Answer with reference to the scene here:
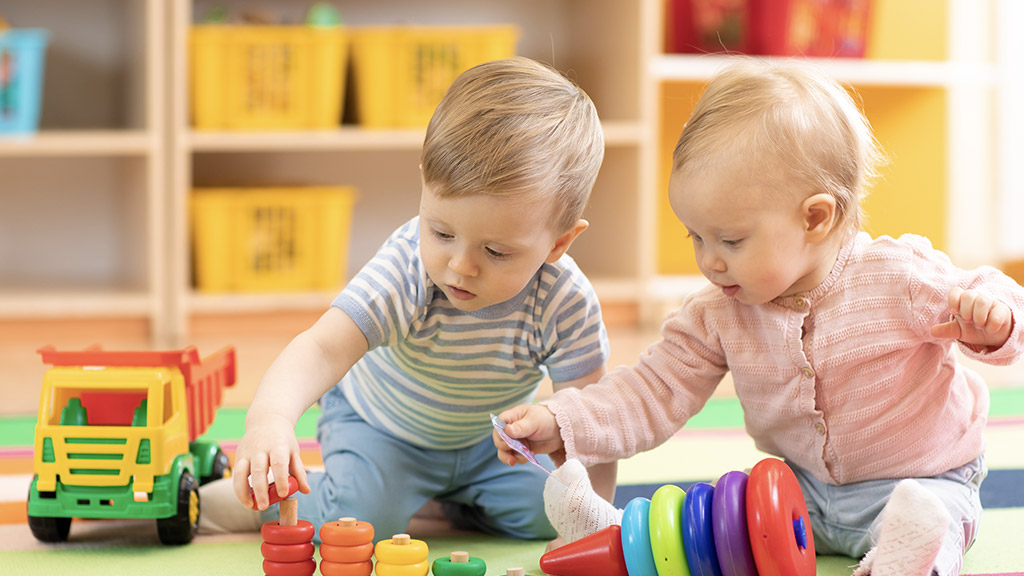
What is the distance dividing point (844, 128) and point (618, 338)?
113 centimetres

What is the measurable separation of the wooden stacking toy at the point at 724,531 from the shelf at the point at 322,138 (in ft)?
4.23

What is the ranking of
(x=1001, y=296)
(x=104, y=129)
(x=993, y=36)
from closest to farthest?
(x=1001, y=296), (x=104, y=129), (x=993, y=36)

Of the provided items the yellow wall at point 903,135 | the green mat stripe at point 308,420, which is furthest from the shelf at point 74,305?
the yellow wall at point 903,135

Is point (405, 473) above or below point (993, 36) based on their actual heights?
below

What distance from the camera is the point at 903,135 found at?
247 cm

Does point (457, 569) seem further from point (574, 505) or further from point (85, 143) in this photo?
point (85, 143)

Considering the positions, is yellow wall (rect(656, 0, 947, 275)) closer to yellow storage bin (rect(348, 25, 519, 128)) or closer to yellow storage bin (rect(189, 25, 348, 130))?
yellow storage bin (rect(348, 25, 519, 128))

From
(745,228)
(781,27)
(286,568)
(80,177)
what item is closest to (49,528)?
(286,568)

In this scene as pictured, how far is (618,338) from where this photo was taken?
196 cm

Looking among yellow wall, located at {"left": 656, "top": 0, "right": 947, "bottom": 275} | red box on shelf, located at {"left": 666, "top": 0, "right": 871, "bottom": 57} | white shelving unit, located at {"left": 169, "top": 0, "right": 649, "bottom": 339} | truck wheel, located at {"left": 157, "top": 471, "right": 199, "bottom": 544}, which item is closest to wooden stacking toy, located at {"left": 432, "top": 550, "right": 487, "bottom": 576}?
truck wheel, located at {"left": 157, "top": 471, "right": 199, "bottom": 544}

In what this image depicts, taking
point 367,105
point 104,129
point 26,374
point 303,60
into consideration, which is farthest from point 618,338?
point 104,129

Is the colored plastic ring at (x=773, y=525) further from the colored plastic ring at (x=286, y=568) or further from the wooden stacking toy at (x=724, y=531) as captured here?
the colored plastic ring at (x=286, y=568)

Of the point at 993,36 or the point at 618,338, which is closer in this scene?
the point at 618,338

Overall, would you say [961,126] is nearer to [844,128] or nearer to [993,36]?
[993,36]
